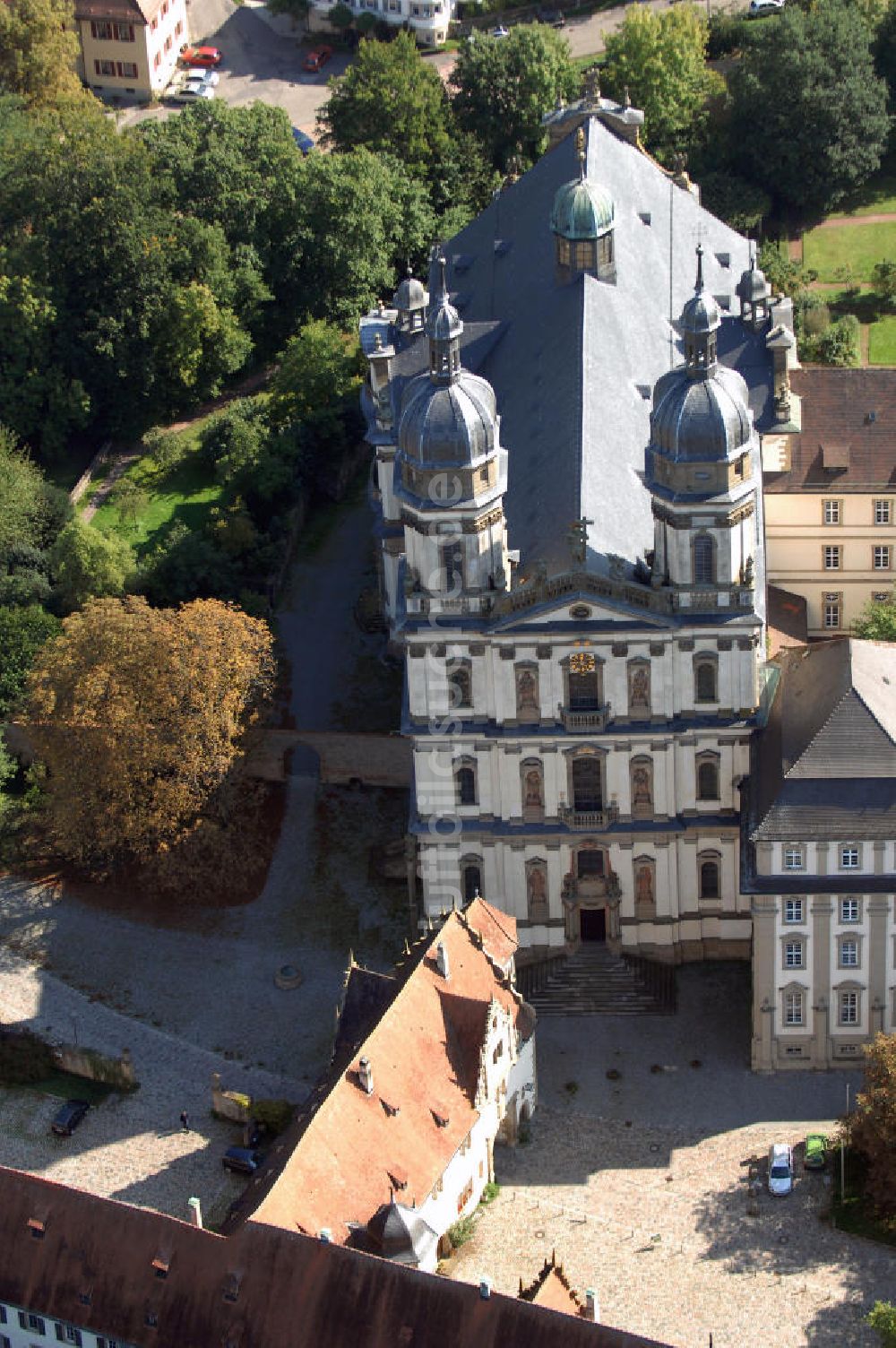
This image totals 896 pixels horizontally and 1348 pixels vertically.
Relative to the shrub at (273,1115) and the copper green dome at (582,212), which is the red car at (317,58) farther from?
the shrub at (273,1115)

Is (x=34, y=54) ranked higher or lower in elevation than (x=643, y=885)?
higher

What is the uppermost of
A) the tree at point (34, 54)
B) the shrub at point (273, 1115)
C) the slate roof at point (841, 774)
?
the tree at point (34, 54)

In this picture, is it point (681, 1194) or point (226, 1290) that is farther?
point (681, 1194)

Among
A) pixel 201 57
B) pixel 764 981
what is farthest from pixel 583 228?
pixel 201 57

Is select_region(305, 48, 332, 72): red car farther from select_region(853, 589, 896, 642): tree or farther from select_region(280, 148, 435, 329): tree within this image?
select_region(853, 589, 896, 642): tree

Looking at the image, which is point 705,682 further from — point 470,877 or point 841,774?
point 470,877

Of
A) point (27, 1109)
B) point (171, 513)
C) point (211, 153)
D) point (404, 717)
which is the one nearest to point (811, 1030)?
point (404, 717)

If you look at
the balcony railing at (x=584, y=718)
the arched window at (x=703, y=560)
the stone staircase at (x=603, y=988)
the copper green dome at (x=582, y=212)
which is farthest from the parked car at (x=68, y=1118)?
the copper green dome at (x=582, y=212)
